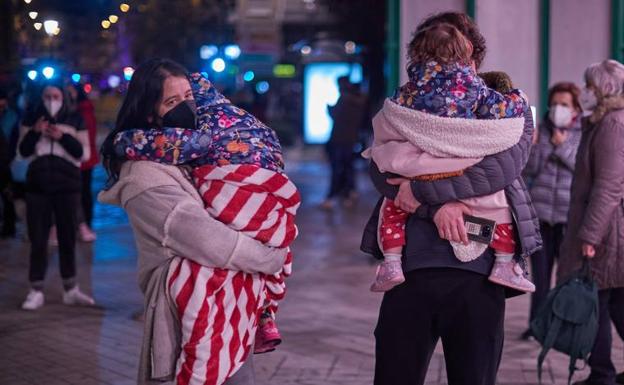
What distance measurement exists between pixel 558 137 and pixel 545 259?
33.2 inches

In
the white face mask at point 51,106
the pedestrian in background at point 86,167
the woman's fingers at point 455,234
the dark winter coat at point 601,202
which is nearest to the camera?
the woman's fingers at point 455,234

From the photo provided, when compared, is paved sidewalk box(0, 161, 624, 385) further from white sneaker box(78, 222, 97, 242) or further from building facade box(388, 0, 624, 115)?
building facade box(388, 0, 624, 115)

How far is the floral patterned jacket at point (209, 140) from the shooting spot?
359cm

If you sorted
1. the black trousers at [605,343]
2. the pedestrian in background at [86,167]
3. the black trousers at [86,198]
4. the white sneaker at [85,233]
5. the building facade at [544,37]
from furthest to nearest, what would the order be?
the black trousers at [86,198], the white sneaker at [85,233], the pedestrian in background at [86,167], the building facade at [544,37], the black trousers at [605,343]

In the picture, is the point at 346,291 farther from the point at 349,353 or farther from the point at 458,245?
the point at 458,245

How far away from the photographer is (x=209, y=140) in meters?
3.63

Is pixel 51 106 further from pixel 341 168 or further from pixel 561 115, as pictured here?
pixel 341 168

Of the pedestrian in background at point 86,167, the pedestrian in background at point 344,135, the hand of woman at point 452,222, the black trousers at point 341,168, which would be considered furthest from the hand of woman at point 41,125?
the black trousers at point 341,168

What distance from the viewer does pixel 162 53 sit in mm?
22906

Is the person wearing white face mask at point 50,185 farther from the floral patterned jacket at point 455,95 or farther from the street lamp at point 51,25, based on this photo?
the floral patterned jacket at point 455,95

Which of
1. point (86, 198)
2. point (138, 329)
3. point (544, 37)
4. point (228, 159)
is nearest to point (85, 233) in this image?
point (86, 198)

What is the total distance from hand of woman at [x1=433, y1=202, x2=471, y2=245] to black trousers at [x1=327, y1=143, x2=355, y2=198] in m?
13.3

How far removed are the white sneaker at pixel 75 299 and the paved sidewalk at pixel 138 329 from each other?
98mm

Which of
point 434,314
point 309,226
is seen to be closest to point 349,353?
point 434,314
